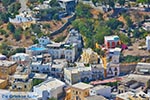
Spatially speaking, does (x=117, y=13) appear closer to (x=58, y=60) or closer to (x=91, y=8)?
(x=91, y=8)

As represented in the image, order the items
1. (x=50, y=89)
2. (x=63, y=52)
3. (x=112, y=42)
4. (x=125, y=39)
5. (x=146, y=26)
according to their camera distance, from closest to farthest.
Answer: (x=50, y=89)
(x=63, y=52)
(x=112, y=42)
(x=125, y=39)
(x=146, y=26)

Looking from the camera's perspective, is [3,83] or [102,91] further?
[3,83]

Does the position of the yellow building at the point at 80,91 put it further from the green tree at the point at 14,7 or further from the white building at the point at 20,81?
the green tree at the point at 14,7

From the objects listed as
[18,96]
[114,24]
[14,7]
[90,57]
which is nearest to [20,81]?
[18,96]

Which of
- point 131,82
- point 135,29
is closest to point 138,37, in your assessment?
point 135,29

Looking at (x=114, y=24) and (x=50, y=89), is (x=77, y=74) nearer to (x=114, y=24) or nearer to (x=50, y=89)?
(x=50, y=89)

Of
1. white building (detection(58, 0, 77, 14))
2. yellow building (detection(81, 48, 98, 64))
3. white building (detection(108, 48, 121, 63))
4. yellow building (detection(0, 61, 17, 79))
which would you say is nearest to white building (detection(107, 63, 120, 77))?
white building (detection(108, 48, 121, 63))
